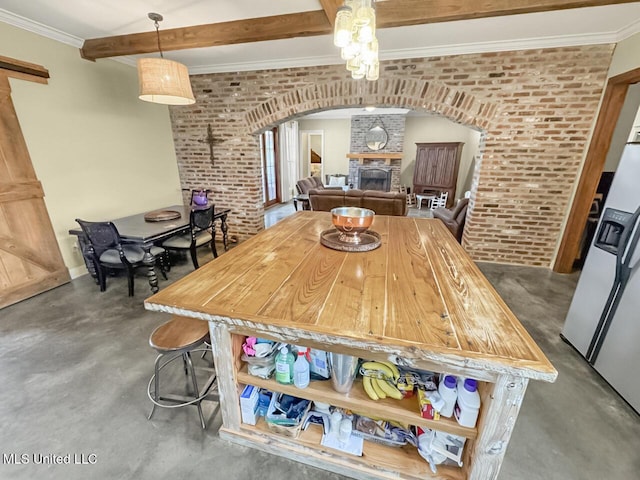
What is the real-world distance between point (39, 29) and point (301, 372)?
385cm

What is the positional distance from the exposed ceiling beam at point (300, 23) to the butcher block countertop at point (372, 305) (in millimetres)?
1869

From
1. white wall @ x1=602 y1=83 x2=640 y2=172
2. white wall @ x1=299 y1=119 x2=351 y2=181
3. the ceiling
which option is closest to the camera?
the ceiling

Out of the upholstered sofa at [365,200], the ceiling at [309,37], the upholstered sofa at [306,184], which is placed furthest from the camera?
the upholstered sofa at [306,184]

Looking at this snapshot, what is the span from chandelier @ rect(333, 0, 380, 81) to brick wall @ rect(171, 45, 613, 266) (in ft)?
6.73

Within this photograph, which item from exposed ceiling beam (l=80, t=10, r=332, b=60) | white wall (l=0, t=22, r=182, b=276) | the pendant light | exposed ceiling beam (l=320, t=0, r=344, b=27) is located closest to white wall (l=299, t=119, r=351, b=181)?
white wall (l=0, t=22, r=182, b=276)

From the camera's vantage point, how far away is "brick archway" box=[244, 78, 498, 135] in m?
3.07

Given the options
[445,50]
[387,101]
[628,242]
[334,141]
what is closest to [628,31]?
[445,50]

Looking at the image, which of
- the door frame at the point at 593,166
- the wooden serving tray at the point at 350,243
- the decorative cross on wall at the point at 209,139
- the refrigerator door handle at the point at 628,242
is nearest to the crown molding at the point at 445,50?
the door frame at the point at 593,166

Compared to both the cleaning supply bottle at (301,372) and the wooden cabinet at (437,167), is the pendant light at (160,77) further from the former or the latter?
the wooden cabinet at (437,167)

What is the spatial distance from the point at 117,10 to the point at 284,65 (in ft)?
5.71

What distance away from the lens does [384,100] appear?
325cm

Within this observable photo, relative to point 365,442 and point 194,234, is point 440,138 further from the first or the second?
point 365,442

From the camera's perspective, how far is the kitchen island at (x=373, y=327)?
2.61ft

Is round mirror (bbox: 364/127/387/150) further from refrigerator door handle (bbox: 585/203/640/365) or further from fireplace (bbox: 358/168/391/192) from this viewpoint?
refrigerator door handle (bbox: 585/203/640/365)
